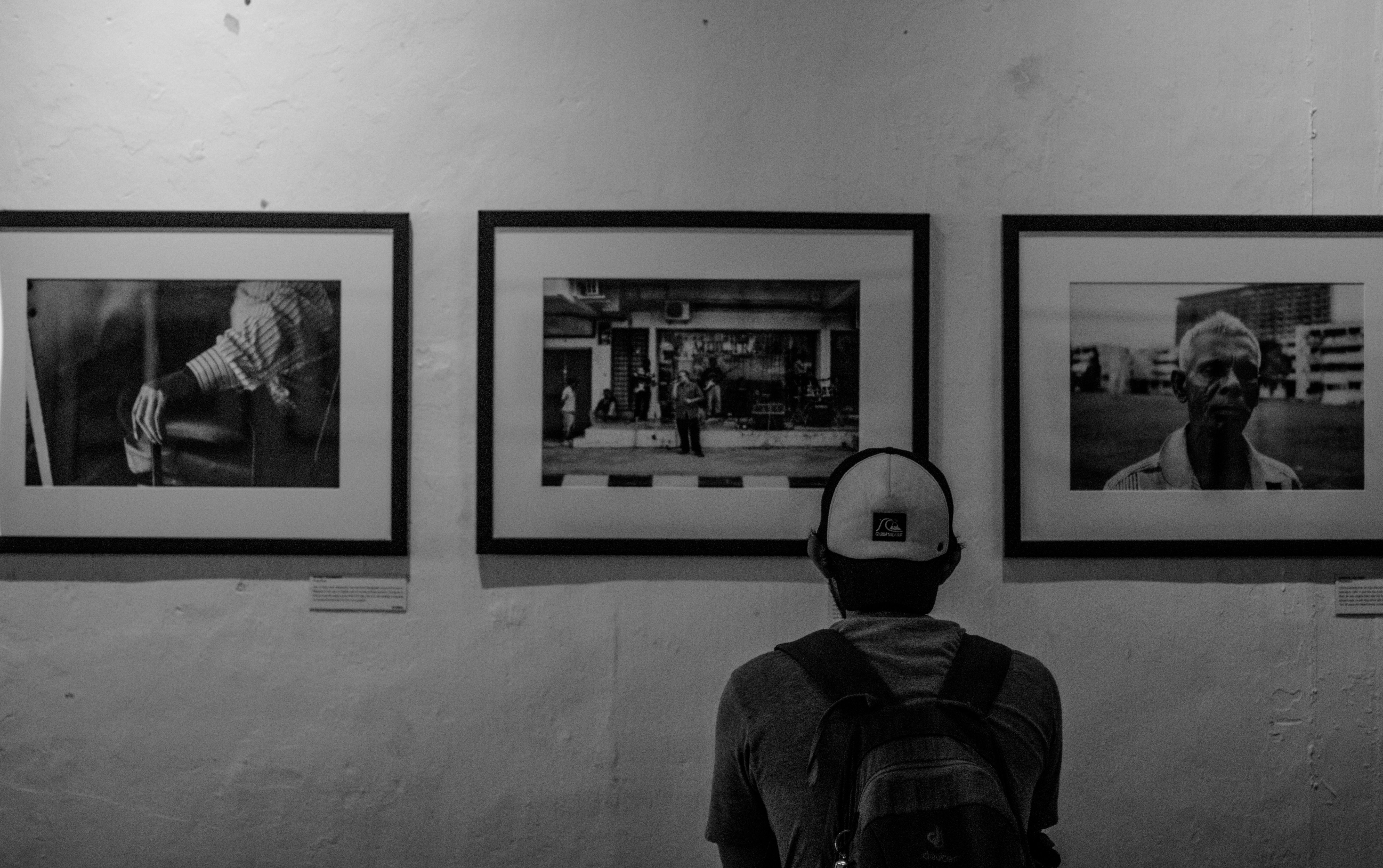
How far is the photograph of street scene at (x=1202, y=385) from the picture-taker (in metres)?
2.04

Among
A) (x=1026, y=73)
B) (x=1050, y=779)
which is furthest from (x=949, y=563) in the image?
(x=1026, y=73)

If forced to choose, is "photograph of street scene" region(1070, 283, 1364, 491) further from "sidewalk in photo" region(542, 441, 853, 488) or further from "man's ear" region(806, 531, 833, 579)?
"man's ear" region(806, 531, 833, 579)

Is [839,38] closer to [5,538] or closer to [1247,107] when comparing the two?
[1247,107]

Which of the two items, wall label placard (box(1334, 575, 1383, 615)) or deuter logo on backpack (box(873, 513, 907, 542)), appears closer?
deuter logo on backpack (box(873, 513, 907, 542))

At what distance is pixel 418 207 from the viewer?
205 cm

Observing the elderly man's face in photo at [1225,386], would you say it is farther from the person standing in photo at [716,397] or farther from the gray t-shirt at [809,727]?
the gray t-shirt at [809,727]

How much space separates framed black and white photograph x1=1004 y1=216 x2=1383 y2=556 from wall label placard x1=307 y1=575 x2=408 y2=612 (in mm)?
1446

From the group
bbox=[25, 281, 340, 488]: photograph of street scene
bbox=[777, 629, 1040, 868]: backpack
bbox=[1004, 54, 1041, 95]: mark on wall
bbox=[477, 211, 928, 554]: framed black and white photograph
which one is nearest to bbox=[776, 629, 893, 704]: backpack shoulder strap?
bbox=[777, 629, 1040, 868]: backpack

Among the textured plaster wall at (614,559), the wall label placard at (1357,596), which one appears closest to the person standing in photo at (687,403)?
the textured plaster wall at (614,559)

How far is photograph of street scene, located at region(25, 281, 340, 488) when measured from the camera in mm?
2025

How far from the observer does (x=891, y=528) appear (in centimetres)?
117

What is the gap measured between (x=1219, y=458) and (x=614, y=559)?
143cm

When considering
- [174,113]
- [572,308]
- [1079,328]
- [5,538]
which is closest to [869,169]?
[1079,328]

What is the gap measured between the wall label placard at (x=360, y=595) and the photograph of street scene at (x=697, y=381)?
428 mm
